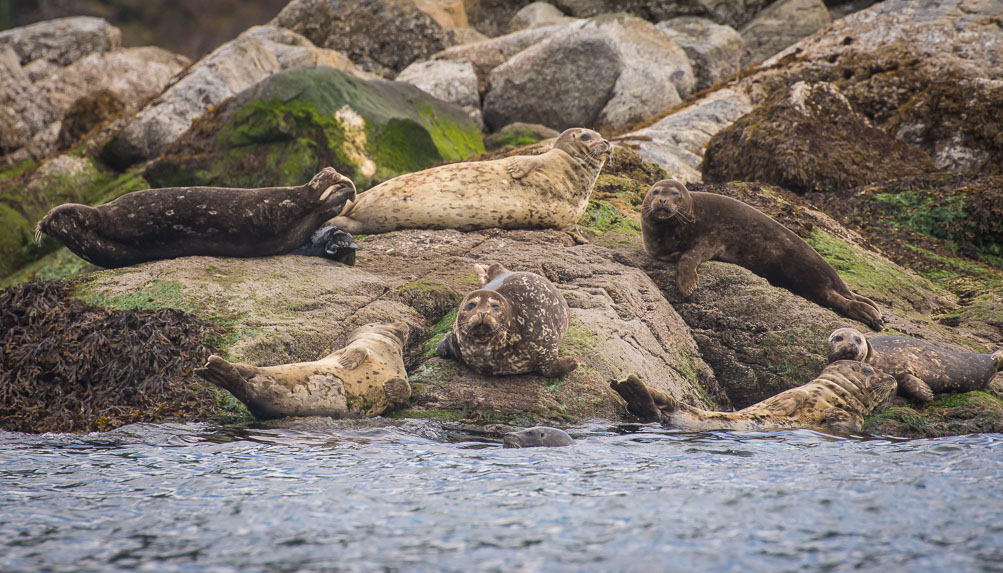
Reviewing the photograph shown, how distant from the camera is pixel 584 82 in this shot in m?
15.3

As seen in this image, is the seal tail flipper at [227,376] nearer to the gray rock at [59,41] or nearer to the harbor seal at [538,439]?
the harbor seal at [538,439]

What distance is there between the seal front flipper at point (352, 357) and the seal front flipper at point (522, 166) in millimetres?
3659

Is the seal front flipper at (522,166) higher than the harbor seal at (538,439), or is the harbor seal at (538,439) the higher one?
the seal front flipper at (522,166)

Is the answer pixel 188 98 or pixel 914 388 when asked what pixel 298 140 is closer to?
pixel 188 98

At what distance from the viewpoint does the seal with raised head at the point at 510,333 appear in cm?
504

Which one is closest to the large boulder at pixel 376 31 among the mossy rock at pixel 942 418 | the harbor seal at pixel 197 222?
the harbor seal at pixel 197 222

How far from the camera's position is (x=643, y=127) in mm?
13109

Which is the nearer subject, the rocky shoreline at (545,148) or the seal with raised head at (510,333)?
the seal with raised head at (510,333)

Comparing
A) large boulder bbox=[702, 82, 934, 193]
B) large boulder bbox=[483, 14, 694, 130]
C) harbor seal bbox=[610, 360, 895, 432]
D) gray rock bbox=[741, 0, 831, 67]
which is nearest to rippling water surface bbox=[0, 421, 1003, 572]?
harbor seal bbox=[610, 360, 895, 432]

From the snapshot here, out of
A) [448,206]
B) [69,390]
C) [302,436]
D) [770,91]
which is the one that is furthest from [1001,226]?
[69,390]

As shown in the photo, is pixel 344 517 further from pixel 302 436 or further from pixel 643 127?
pixel 643 127

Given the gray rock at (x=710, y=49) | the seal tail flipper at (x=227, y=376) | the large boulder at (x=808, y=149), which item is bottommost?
the seal tail flipper at (x=227, y=376)

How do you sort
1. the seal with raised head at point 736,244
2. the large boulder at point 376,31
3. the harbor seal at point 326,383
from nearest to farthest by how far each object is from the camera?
the harbor seal at point 326,383 → the seal with raised head at point 736,244 → the large boulder at point 376,31

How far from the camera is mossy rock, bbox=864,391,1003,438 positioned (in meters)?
5.02
